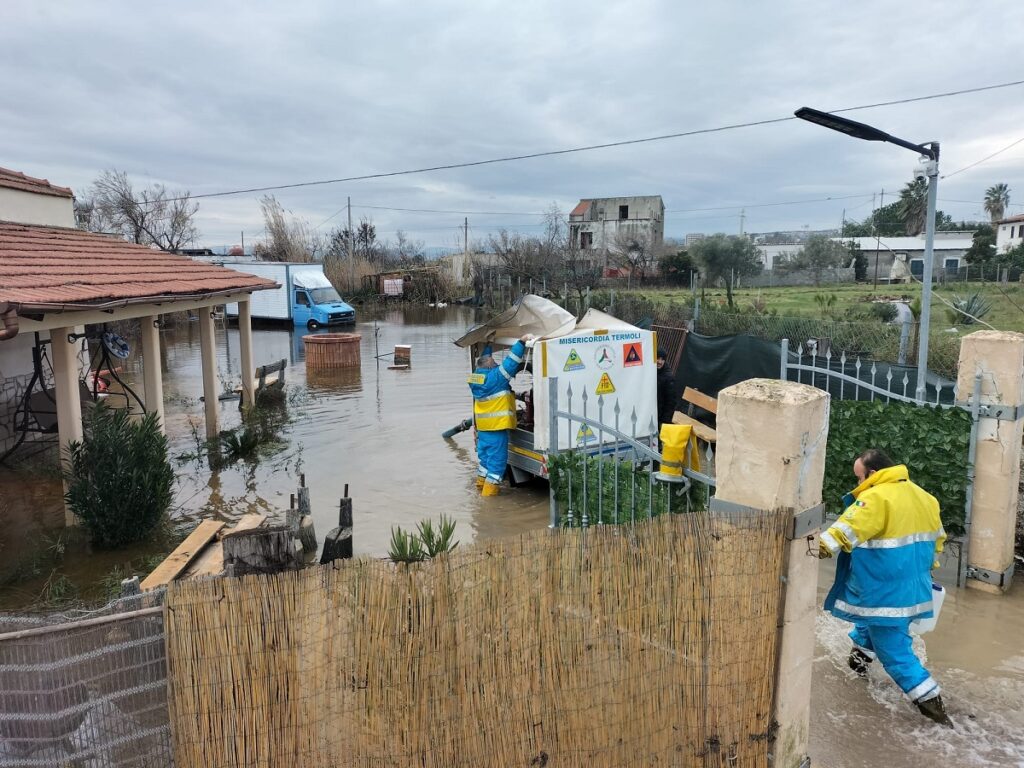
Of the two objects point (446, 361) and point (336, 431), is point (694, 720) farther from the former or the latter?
point (446, 361)

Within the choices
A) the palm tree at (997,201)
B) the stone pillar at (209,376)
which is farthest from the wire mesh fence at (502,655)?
the palm tree at (997,201)

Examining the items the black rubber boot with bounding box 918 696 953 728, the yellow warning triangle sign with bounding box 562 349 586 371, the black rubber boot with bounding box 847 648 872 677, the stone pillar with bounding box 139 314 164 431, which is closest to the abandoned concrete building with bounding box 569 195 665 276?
the stone pillar with bounding box 139 314 164 431

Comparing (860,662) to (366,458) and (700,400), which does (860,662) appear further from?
(366,458)

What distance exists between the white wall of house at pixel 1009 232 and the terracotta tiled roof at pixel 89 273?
60.3 m

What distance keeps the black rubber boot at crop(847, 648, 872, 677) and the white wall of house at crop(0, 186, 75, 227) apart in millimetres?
11465

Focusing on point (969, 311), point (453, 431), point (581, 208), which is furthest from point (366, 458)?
point (581, 208)

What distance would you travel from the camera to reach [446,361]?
2167 centimetres

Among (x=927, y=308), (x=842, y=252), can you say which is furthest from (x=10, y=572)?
(x=842, y=252)

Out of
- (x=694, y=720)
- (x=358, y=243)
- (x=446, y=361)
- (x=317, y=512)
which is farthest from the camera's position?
(x=358, y=243)

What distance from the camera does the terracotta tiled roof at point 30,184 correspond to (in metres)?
10.6

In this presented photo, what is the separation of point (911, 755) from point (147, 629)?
13.0 feet

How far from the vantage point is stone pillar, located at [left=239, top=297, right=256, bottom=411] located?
→ 13.8 m

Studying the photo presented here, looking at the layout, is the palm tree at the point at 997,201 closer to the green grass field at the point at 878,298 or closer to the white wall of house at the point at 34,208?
the green grass field at the point at 878,298

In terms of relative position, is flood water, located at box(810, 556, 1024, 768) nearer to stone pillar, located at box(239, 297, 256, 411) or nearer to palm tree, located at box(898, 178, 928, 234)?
stone pillar, located at box(239, 297, 256, 411)
